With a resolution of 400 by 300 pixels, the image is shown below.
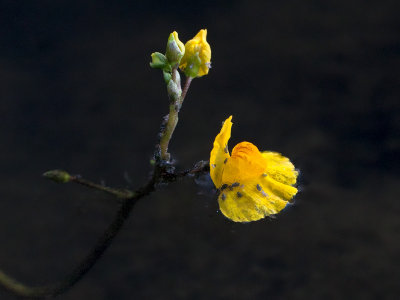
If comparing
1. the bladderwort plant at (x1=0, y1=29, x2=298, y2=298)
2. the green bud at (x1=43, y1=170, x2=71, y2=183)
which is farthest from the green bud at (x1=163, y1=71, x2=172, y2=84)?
the green bud at (x1=43, y1=170, x2=71, y2=183)

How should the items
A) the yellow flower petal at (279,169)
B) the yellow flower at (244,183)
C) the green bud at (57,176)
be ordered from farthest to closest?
the yellow flower petal at (279,169), the yellow flower at (244,183), the green bud at (57,176)

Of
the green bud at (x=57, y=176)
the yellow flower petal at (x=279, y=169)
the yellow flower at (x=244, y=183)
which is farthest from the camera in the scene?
the yellow flower petal at (x=279, y=169)

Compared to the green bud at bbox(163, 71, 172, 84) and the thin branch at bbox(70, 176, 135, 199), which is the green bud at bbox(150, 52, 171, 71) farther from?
the thin branch at bbox(70, 176, 135, 199)

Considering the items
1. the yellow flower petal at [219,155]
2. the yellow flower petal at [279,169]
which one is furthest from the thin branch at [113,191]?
the yellow flower petal at [279,169]

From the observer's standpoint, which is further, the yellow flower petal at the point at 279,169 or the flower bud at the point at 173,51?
the yellow flower petal at the point at 279,169

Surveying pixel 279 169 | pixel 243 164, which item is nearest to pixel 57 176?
pixel 243 164

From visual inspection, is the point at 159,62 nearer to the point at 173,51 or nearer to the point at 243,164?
the point at 173,51

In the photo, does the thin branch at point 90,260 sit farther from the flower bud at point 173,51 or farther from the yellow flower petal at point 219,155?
the flower bud at point 173,51

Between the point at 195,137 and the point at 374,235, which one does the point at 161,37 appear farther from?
the point at 374,235
